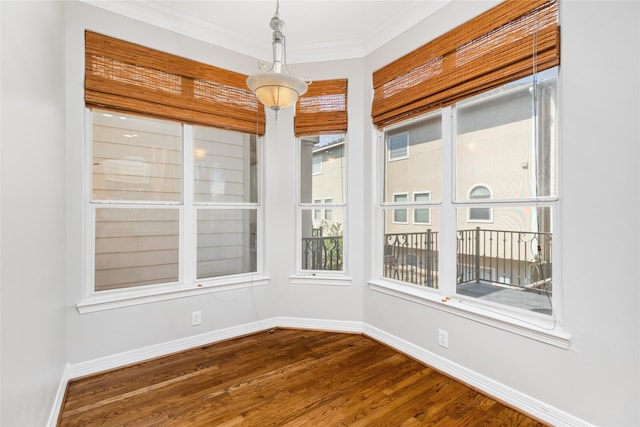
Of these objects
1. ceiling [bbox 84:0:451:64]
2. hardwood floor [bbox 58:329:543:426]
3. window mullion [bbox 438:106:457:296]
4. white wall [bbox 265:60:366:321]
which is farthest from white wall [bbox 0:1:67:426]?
window mullion [bbox 438:106:457:296]

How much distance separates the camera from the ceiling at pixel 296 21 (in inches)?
104

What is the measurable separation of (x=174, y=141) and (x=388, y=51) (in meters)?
2.26

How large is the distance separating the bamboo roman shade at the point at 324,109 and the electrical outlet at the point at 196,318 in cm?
212

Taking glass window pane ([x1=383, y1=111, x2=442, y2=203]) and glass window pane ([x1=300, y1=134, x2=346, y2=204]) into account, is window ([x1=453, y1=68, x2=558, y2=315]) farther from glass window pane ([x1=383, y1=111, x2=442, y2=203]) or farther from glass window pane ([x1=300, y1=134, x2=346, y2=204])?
glass window pane ([x1=300, y1=134, x2=346, y2=204])

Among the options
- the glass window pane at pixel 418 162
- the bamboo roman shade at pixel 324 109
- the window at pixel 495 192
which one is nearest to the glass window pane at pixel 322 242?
the glass window pane at pixel 418 162

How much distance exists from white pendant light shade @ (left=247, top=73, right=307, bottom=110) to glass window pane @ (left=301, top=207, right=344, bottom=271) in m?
1.75

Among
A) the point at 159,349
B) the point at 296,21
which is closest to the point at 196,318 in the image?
the point at 159,349

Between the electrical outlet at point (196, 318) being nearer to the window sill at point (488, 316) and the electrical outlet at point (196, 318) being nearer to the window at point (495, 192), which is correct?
the window sill at point (488, 316)

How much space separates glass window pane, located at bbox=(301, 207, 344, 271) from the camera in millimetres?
3457

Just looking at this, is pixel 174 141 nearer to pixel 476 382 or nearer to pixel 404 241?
pixel 404 241

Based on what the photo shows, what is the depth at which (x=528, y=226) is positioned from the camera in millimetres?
2105

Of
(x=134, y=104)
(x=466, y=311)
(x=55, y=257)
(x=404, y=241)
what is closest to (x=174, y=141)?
(x=134, y=104)

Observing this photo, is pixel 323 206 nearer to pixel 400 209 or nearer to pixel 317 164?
pixel 317 164

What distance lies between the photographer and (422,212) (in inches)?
112
